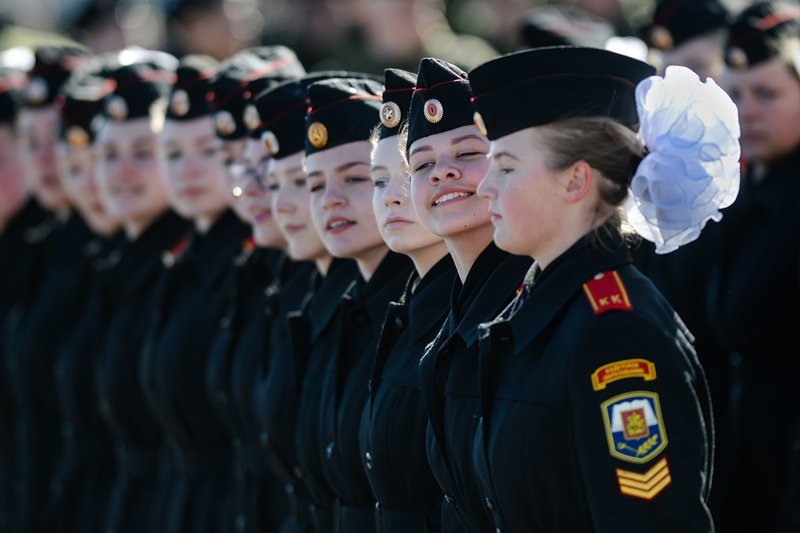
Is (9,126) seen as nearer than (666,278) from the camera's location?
No

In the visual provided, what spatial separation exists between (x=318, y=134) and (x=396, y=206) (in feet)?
2.17

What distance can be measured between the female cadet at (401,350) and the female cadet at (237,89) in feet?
5.90

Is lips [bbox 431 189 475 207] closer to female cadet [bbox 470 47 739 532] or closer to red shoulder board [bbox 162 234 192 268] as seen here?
female cadet [bbox 470 47 739 532]

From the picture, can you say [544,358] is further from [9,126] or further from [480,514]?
[9,126]

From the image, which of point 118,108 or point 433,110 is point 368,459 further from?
point 118,108

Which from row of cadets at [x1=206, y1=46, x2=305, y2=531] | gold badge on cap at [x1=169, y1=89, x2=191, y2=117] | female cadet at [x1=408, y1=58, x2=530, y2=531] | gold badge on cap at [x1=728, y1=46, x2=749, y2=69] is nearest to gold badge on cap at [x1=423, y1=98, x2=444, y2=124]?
female cadet at [x1=408, y1=58, x2=530, y2=531]

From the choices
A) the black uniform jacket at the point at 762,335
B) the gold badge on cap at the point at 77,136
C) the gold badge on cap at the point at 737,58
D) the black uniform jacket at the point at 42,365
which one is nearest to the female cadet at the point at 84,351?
the gold badge on cap at the point at 77,136

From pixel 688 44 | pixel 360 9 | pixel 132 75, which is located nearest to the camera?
pixel 688 44

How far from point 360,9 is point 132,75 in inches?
107

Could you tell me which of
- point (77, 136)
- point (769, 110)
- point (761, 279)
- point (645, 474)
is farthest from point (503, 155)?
point (77, 136)

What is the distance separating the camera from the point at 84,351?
8.08 meters

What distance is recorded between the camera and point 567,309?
3.82 meters

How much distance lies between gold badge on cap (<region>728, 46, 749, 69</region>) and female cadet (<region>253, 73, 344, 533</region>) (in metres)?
1.81

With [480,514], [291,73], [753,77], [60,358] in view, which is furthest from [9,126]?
[480,514]
